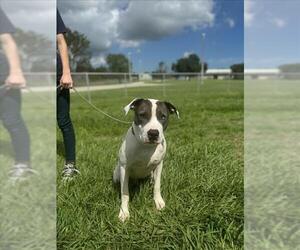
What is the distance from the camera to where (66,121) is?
166 inches

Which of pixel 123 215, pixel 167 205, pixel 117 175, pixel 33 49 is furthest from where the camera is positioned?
pixel 117 175

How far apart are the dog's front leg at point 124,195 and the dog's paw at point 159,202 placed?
213 mm

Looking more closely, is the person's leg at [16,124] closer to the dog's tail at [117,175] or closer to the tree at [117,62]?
the dog's tail at [117,175]

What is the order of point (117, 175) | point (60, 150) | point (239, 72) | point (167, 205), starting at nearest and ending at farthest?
point (167, 205)
point (117, 175)
point (60, 150)
point (239, 72)

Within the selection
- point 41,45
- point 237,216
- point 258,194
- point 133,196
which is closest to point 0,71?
point 41,45

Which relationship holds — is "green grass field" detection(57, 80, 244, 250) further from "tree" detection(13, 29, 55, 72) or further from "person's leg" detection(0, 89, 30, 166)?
"tree" detection(13, 29, 55, 72)

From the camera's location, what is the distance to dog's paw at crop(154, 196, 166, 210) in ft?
10.4

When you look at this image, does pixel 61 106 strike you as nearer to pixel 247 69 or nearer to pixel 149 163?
pixel 149 163

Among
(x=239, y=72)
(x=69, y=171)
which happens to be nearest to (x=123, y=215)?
(x=69, y=171)

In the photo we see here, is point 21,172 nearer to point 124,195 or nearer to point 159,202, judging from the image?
point 124,195

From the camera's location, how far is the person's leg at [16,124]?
258cm

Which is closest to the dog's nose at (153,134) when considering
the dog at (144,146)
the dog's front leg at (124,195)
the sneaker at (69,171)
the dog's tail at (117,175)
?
the dog at (144,146)

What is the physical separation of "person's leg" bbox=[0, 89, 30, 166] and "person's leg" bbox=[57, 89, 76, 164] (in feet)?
3.56

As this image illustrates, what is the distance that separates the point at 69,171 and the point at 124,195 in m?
0.95
